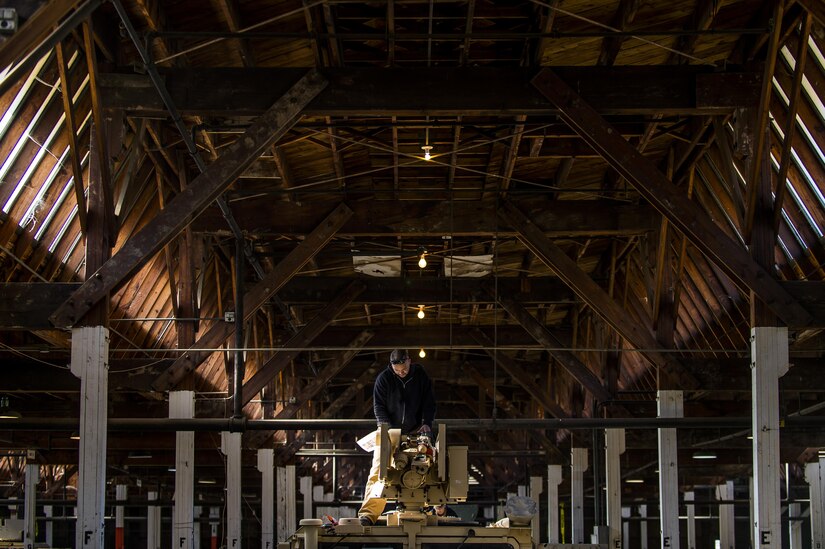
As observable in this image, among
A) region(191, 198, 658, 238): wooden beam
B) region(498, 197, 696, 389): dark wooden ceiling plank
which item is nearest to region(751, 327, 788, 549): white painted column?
region(498, 197, 696, 389): dark wooden ceiling plank

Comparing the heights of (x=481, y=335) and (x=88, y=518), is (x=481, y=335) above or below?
above

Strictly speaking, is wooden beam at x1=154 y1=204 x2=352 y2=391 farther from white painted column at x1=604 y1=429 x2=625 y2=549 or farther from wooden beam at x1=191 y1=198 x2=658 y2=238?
white painted column at x1=604 y1=429 x2=625 y2=549

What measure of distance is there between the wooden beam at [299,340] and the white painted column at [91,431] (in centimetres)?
974

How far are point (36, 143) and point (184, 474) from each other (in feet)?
26.5

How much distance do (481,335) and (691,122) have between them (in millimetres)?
14655

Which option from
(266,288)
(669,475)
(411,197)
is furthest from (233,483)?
(669,475)

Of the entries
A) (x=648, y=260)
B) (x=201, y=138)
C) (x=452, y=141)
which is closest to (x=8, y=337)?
(x=201, y=138)

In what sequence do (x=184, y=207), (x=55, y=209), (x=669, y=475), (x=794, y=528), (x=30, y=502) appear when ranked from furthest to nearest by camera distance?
(x=794, y=528)
(x=30, y=502)
(x=669, y=475)
(x=55, y=209)
(x=184, y=207)

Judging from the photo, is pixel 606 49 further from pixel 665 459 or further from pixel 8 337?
pixel 8 337

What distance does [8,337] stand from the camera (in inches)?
1094

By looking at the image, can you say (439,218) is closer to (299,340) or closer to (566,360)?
(299,340)

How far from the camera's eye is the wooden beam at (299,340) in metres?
29.7

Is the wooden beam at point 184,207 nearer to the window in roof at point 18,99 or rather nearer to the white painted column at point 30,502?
the window in roof at point 18,99

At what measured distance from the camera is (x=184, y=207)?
18.9 m
